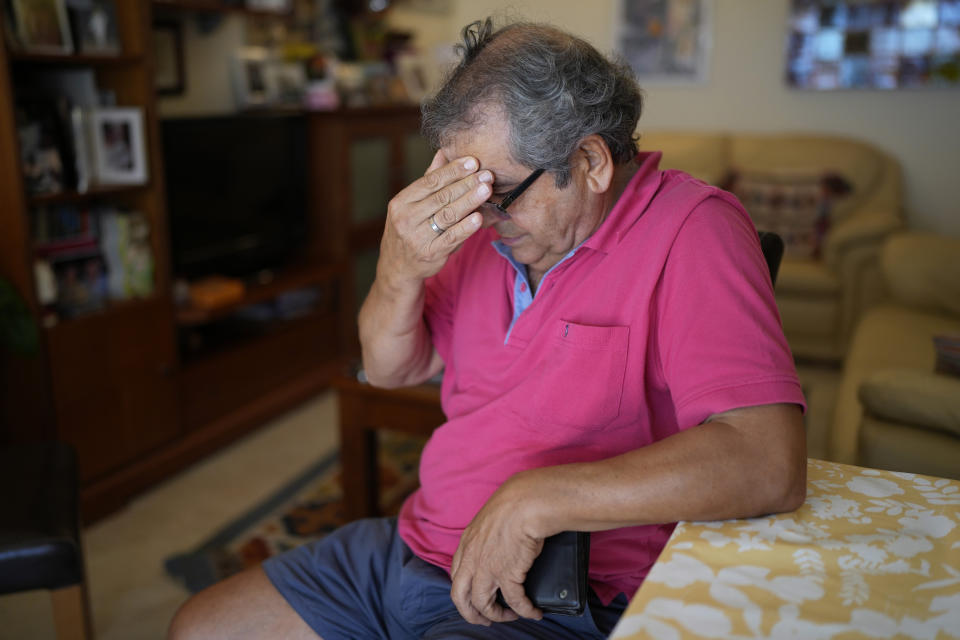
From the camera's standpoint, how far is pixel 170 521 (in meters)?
2.35

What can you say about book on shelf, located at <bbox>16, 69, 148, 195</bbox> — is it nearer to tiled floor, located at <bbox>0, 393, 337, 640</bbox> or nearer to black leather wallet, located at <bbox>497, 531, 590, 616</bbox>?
tiled floor, located at <bbox>0, 393, 337, 640</bbox>

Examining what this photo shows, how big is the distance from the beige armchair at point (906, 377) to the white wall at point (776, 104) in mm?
1601

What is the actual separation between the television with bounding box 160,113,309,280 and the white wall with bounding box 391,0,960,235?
1.52m

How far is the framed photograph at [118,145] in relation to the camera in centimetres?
233

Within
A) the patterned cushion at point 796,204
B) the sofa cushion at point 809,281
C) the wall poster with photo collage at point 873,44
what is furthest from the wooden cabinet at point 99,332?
the wall poster with photo collage at point 873,44

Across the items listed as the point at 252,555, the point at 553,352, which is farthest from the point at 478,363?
the point at 252,555

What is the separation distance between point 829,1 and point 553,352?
4.13 meters

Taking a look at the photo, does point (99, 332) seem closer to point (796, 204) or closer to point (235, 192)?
point (235, 192)

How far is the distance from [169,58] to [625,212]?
240 centimetres

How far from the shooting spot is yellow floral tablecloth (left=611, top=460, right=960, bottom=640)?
629mm

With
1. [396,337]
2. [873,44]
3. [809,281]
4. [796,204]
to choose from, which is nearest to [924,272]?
[809,281]

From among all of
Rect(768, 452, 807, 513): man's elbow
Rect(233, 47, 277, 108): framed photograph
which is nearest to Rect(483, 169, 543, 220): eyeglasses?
Rect(768, 452, 807, 513): man's elbow

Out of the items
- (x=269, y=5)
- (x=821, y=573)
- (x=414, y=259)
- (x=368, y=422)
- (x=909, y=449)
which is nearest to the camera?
(x=821, y=573)

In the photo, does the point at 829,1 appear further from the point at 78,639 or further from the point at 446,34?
the point at 78,639
